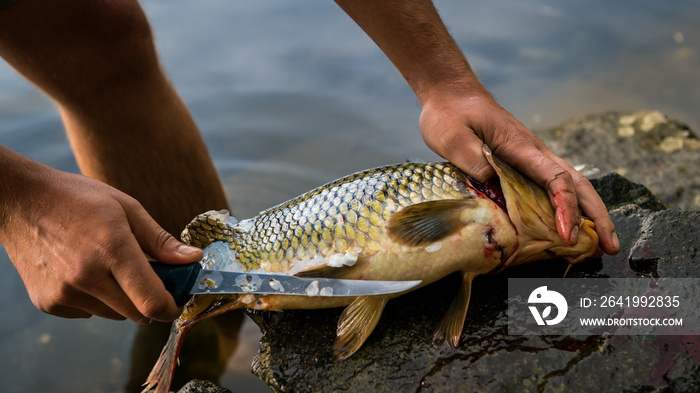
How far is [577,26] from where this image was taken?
7051 mm

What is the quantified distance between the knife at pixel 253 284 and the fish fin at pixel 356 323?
8 centimetres

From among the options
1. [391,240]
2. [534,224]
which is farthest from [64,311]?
[534,224]

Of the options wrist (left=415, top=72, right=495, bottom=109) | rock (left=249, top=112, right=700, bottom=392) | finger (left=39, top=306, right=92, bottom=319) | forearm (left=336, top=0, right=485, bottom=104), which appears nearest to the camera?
rock (left=249, top=112, right=700, bottom=392)

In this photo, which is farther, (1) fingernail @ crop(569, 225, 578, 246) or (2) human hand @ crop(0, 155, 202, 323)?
(1) fingernail @ crop(569, 225, 578, 246)

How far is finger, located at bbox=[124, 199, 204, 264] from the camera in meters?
2.53

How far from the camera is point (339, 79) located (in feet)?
22.1

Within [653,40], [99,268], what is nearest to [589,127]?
[653,40]

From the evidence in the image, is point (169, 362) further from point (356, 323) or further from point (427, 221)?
point (427, 221)

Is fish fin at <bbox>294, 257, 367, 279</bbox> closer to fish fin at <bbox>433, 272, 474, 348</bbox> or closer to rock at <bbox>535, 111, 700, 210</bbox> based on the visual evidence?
fish fin at <bbox>433, 272, 474, 348</bbox>

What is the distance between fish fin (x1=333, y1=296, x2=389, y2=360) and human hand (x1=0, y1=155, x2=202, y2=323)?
682mm

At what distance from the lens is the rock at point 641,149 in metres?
4.36

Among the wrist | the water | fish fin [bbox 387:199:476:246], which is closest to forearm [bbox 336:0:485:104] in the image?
the wrist

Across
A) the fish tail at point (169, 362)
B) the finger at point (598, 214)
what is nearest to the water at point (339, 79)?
the fish tail at point (169, 362)

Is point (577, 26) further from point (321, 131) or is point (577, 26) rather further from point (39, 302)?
point (39, 302)
